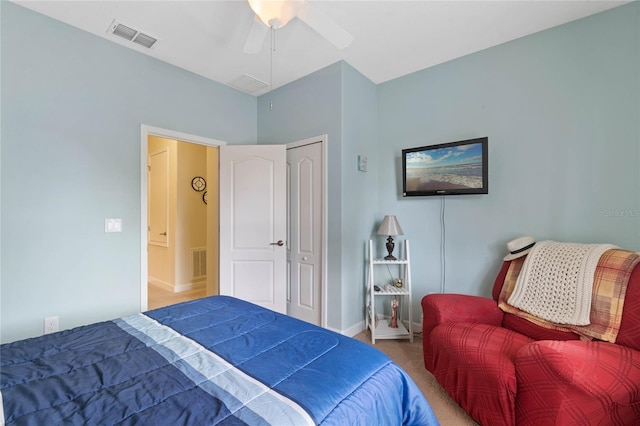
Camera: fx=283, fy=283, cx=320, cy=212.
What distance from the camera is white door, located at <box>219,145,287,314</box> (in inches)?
121

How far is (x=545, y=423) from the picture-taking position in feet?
4.25

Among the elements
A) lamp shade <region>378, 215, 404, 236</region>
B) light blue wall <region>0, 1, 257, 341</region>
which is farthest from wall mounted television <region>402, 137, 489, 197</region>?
light blue wall <region>0, 1, 257, 341</region>

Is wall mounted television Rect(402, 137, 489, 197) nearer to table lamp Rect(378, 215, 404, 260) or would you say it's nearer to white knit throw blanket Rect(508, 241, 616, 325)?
table lamp Rect(378, 215, 404, 260)

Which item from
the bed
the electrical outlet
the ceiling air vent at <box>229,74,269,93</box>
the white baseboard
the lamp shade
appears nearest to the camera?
the bed

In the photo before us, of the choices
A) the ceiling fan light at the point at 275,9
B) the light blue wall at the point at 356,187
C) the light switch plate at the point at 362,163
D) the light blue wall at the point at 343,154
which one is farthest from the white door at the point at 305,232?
the ceiling fan light at the point at 275,9

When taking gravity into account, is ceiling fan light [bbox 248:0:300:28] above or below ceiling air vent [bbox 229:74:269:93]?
below

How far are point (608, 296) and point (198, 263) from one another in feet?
15.7

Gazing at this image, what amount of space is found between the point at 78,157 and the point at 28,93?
0.49 meters

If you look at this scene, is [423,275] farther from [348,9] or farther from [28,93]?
[28,93]

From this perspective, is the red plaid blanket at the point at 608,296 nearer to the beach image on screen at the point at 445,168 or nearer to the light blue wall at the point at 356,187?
the beach image on screen at the point at 445,168

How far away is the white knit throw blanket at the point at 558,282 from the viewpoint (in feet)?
5.51

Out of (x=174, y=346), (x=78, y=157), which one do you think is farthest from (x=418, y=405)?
(x=78, y=157)

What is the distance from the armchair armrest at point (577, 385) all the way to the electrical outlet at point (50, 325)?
303 centimetres

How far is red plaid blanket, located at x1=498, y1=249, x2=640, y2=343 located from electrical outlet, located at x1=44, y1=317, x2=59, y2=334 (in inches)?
134
